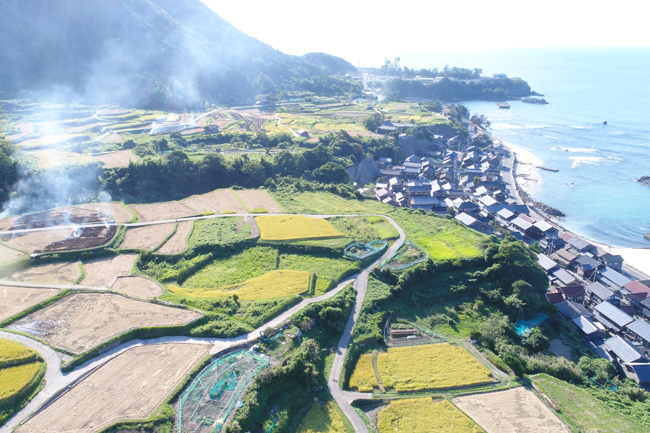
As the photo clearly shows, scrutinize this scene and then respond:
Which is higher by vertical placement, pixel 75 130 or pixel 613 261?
pixel 75 130

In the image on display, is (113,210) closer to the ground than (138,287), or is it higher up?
higher up

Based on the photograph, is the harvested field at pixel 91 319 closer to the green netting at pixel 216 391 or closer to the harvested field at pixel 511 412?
the green netting at pixel 216 391

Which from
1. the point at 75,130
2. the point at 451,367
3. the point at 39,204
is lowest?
the point at 451,367

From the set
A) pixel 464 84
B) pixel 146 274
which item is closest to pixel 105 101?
pixel 146 274

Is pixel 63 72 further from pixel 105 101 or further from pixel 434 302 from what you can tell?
pixel 434 302

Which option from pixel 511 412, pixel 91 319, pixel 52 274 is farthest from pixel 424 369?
Answer: pixel 52 274

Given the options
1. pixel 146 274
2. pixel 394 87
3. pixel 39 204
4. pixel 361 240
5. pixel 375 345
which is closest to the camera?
pixel 375 345

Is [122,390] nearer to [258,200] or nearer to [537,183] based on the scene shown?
[258,200]

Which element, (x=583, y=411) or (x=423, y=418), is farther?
(x=583, y=411)
